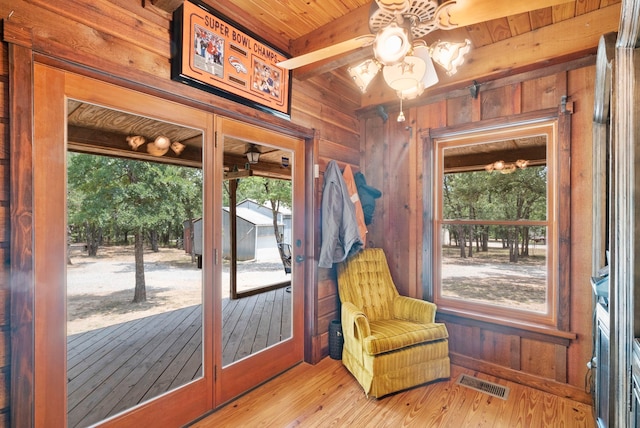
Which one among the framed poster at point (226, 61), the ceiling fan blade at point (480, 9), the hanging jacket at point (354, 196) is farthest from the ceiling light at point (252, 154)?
the ceiling fan blade at point (480, 9)

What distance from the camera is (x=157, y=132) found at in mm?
1818

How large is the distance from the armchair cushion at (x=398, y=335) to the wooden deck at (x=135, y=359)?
975mm

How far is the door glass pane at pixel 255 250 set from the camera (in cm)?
222

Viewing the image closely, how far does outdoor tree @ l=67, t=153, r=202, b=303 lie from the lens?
1.55 meters

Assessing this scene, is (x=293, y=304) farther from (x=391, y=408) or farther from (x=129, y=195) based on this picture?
(x=129, y=195)

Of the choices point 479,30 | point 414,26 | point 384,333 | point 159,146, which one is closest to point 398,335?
point 384,333

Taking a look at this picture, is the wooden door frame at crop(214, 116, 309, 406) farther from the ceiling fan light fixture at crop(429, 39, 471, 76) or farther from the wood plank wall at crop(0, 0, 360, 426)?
the ceiling fan light fixture at crop(429, 39, 471, 76)

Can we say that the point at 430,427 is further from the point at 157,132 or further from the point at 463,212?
the point at 157,132

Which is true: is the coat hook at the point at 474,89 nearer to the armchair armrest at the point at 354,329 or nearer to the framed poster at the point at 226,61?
the framed poster at the point at 226,61

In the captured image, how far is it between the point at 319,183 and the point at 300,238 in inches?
21.2

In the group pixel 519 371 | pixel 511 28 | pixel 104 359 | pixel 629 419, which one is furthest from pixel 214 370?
pixel 511 28

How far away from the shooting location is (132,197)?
5.72 ft

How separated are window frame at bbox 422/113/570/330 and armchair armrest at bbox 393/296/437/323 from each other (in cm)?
27

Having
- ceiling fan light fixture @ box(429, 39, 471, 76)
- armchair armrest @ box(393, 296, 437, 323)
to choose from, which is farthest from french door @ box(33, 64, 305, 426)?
ceiling fan light fixture @ box(429, 39, 471, 76)
